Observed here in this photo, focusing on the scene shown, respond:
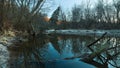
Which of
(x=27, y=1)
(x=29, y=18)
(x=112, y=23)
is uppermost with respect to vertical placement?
(x=27, y=1)

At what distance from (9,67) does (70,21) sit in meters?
82.5

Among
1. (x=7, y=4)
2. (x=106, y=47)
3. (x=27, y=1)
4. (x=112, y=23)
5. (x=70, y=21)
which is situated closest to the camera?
(x=106, y=47)

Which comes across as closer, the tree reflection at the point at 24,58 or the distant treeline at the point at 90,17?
the tree reflection at the point at 24,58

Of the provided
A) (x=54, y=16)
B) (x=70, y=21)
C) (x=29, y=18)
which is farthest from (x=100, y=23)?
(x=29, y=18)

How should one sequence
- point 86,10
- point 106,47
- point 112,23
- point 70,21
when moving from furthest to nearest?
point 70,21 < point 86,10 < point 112,23 < point 106,47

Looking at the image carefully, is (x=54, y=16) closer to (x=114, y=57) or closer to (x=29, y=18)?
(x=29, y=18)

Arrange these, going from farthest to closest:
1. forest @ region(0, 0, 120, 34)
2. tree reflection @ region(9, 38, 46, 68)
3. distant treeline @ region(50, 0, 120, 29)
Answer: distant treeline @ region(50, 0, 120, 29), forest @ region(0, 0, 120, 34), tree reflection @ region(9, 38, 46, 68)

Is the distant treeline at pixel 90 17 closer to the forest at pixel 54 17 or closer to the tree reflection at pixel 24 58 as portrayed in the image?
the forest at pixel 54 17

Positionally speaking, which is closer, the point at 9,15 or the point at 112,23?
the point at 9,15

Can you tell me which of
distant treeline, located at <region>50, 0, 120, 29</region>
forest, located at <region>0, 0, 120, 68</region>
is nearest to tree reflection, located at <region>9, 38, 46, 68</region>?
forest, located at <region>0, 0, 120, 68</region>

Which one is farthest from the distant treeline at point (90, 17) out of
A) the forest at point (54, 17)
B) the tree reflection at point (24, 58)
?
the tree reflection at point (24, 58)

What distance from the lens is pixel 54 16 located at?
92.9 m

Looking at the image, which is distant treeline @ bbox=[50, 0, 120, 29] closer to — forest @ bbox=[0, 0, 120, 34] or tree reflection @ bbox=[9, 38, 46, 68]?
forest @ bbox=[0, 0, 120, 34]

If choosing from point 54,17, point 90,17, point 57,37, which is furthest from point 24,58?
point 54,17
